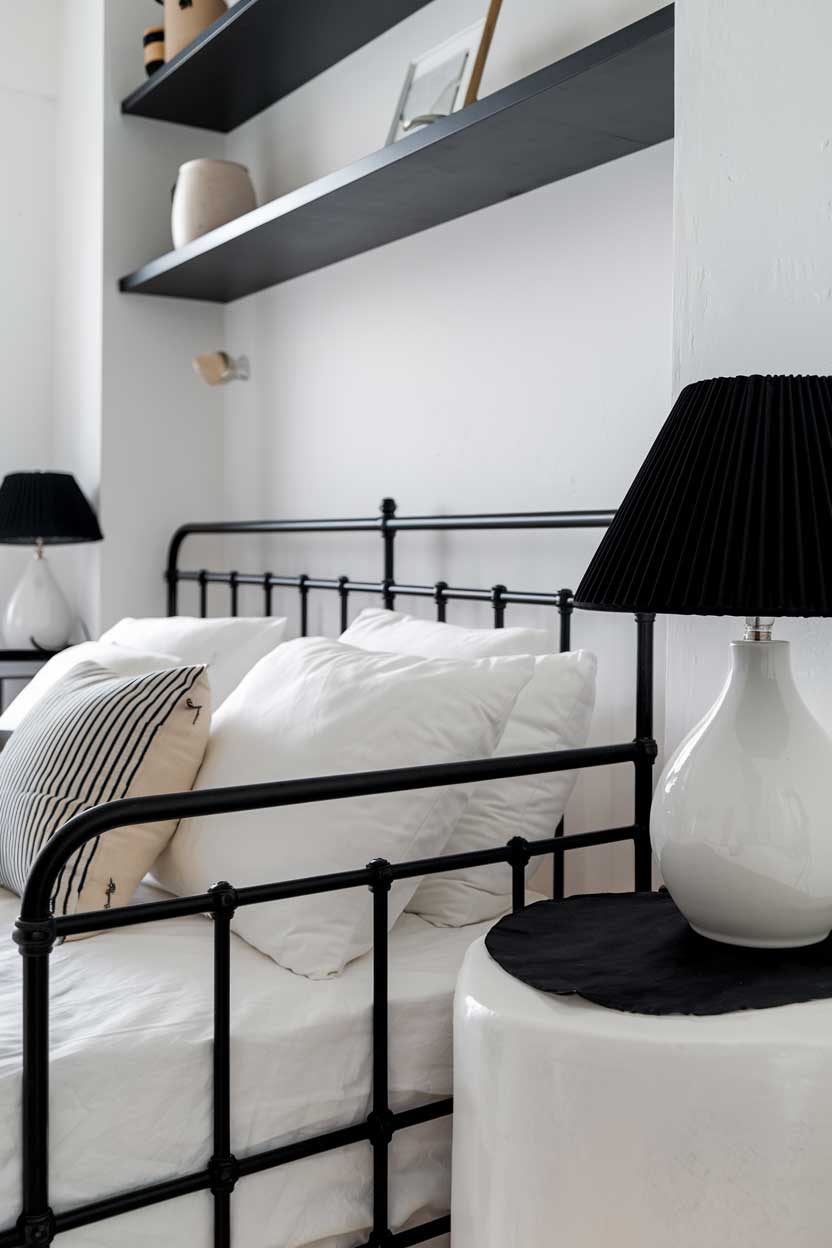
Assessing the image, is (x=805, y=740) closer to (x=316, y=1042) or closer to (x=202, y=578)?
(x=316, y=1042)

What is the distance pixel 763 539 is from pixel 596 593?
0.52ft

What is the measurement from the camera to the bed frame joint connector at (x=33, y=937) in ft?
3.28

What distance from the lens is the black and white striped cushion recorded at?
141cm

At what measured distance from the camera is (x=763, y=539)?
3.15 feet

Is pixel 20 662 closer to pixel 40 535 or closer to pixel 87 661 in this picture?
pixel 40 535

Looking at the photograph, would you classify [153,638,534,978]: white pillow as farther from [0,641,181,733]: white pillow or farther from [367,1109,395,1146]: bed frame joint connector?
[0,641,181,733]: white pillow

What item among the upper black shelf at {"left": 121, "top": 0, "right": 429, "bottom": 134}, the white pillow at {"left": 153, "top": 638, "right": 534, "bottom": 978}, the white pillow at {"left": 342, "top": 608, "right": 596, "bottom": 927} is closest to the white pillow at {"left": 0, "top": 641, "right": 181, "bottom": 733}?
the white pillow at {"left": 153, "top": 638, "right": 534, "bottom": 978}

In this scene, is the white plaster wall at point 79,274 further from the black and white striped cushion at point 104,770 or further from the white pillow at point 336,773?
the white pillow at point 336,773

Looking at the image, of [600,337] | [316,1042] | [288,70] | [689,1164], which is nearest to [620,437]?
[600,337]

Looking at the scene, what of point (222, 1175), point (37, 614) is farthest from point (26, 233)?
point (222, 1175)

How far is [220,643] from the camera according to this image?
86.5 inches

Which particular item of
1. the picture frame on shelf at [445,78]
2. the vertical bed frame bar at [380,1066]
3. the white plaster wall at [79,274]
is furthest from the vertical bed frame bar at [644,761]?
the white plaster wall at [79,274]

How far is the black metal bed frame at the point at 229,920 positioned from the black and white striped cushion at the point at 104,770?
0.67 ft

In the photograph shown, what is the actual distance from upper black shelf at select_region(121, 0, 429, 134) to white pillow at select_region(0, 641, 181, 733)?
1302 millimetres
